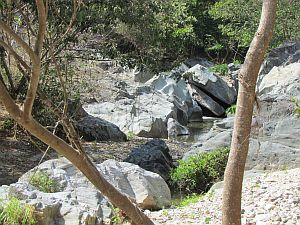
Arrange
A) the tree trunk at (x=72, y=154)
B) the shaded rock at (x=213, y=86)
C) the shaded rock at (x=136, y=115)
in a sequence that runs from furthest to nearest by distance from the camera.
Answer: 1. the shaded rock at (x=213, y=86)
2. the shaded rock at (x=136, y=115)
3. the tree trunk at (x=72, y=154)

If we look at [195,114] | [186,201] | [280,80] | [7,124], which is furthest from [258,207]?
[195,114]

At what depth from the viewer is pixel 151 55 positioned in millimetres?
11367

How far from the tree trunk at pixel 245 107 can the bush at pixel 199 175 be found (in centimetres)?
524

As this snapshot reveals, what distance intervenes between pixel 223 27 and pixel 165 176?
15233mm

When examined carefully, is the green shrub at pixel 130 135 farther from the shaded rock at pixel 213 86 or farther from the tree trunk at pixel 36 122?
the tree trunk at pixel 36 122

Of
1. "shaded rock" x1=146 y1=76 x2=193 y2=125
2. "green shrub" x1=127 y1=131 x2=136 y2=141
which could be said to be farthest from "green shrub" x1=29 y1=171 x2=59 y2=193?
"shaded rock" x1=146 y1=76 x2=193 y2=125

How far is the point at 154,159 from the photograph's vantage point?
985 centimetres

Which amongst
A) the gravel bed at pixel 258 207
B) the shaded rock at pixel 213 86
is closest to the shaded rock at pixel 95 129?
the gravel bed at pixel 258 207

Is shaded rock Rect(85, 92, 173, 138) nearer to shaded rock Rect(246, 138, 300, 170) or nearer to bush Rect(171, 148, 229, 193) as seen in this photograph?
bush Rect(171, 148, 229, 193)

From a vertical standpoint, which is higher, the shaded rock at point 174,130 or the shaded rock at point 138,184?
the shaded rock at point 174,130

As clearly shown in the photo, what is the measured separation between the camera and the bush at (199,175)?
8.94 m

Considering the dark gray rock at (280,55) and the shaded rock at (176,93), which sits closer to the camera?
the dark gray rock at (280,55)

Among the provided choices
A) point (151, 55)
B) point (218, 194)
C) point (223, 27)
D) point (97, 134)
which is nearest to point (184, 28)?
point (151, 55)

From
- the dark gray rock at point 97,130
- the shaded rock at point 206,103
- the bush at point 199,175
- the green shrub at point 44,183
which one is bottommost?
the bush at point 199,175
